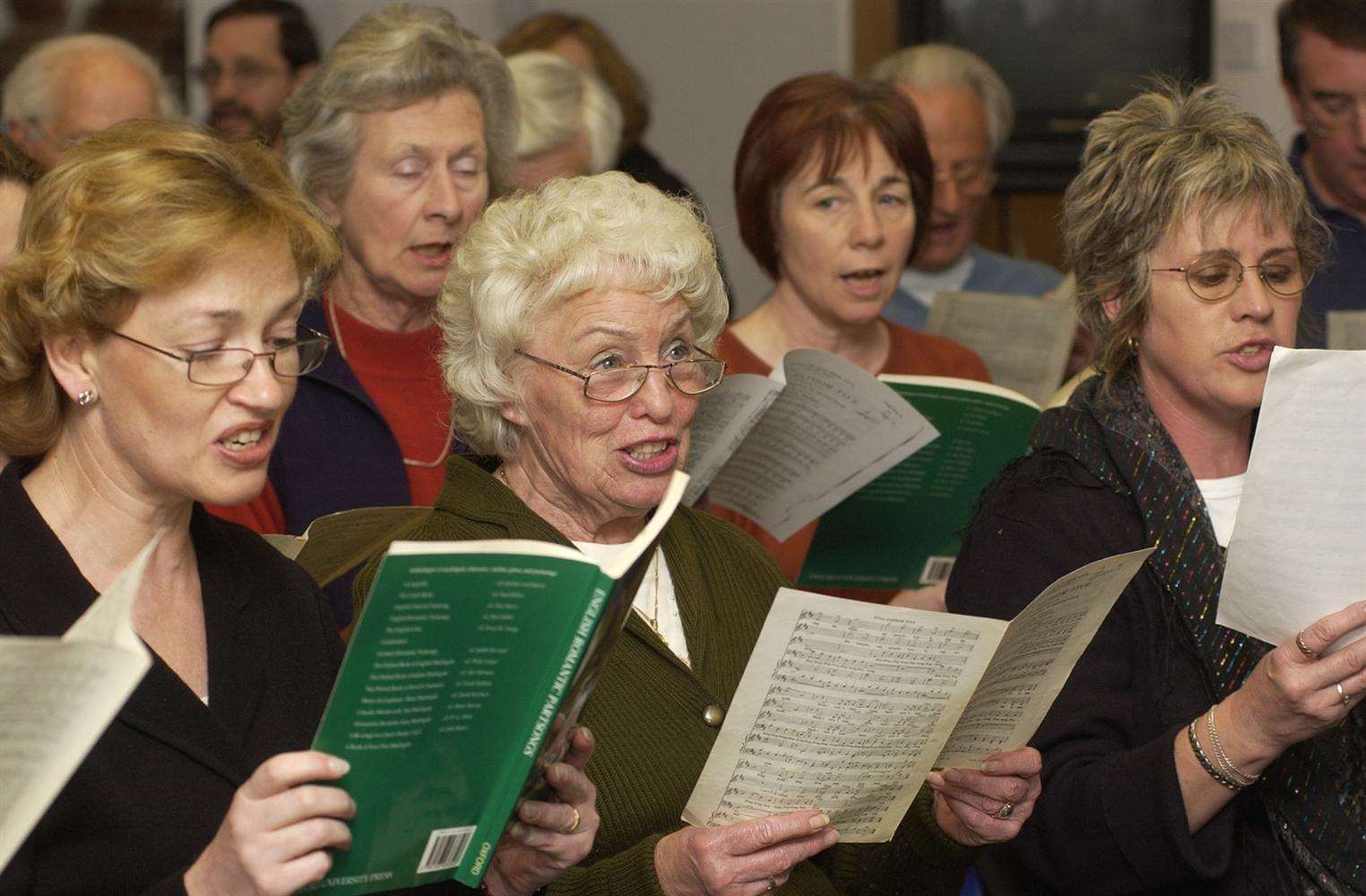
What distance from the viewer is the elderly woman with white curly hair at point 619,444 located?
219cm

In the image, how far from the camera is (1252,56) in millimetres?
5324

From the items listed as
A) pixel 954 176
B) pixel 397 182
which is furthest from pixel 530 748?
pixel 954 176

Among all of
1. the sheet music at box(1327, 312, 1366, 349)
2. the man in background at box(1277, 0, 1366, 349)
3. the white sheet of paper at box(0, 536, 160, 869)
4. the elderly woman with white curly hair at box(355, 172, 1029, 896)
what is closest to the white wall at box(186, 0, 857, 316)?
the man in background at box(1277, 0, 1366, 349)

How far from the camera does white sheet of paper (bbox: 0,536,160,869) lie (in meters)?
1.26

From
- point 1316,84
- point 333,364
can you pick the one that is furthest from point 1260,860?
point 1316,84

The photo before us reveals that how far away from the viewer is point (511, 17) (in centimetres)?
594

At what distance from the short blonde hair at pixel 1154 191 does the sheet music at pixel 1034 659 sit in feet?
1.96

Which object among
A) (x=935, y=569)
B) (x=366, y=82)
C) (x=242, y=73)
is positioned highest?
(x=366, y=82)

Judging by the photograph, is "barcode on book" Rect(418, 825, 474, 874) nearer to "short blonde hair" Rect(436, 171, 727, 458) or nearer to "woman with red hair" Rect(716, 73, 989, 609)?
"short blonde hair" Rect(436, 171, 727, 458)

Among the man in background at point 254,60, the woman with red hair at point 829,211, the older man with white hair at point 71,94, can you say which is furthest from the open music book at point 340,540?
the man in background at point 254,60

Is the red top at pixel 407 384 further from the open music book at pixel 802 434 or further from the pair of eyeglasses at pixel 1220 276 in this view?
the pair of eyeglasses at pixel 1220 276

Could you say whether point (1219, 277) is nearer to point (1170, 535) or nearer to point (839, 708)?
A: point (1170, 535)

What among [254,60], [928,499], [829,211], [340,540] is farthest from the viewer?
[254,60]

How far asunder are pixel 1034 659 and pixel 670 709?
517 millimetres
